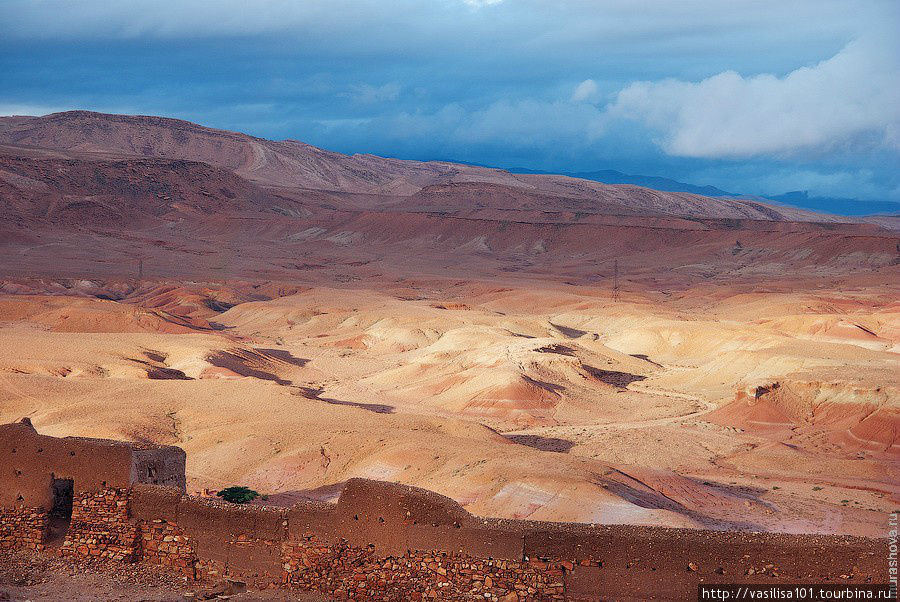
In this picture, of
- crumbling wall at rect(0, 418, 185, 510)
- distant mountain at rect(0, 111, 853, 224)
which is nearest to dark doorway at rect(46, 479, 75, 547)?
crumbling wall at rect(0, 418, 185, 510)

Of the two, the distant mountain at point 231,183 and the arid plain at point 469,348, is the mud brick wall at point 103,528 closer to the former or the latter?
the arid plain at point 469,348

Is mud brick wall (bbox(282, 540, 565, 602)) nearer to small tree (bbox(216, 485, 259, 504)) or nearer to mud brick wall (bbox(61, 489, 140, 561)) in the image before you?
mud brick wall (bbox(61, 489, 140, 561))

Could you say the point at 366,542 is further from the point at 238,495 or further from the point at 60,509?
the point at 238,495

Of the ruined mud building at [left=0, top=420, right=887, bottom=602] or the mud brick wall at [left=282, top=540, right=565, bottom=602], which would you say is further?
the mud brick wall at [left=282, top=540, right=565, bottom=602]

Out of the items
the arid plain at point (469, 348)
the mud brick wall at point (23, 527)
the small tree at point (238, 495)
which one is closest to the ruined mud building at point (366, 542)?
the mud brick wall at point (23, 527)

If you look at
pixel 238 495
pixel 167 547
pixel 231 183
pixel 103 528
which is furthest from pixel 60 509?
pixel 231 183

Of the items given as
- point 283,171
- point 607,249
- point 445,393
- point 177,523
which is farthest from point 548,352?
point 283,171

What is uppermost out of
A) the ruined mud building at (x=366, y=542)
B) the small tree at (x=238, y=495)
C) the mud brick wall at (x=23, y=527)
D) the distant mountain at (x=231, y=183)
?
the distant mountain at (x=231, y=183)
